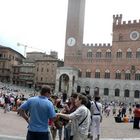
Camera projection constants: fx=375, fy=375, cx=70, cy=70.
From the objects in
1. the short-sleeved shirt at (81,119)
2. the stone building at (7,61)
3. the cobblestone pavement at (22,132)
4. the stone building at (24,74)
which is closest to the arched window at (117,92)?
the stone building at (24,74)

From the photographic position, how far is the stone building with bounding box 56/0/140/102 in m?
65.7

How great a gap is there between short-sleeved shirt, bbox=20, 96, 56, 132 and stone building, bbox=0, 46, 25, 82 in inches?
3682

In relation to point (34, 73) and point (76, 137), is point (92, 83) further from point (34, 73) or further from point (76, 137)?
point (76, 137)

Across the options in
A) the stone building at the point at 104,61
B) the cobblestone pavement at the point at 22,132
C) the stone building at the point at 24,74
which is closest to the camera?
the cobblestone pavement at the point at 22,132

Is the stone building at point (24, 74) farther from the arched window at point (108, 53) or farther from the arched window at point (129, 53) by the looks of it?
the arched window at point (129, 53)

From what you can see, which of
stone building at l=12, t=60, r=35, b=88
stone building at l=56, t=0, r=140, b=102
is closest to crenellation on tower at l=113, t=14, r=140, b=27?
stone building at l=56, t=0, r=140, b=102

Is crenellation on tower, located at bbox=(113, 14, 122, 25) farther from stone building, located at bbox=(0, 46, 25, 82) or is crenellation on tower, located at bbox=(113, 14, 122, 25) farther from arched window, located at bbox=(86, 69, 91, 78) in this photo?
stone building, located at bbox=(0, 46, 25, 82)

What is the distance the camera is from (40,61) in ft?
297

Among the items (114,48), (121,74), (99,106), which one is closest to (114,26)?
(114,48)

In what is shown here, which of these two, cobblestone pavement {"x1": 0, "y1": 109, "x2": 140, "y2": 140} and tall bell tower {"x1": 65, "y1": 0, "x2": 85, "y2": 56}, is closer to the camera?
cobblestone pavement {"x1": 0, "y1": 109, "x2": 140, "y2": 140}

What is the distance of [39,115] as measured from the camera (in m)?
6.38

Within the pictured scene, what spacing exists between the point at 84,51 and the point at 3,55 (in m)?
37.9

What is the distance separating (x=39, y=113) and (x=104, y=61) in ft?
207

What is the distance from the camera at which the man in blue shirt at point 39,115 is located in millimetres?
6316
